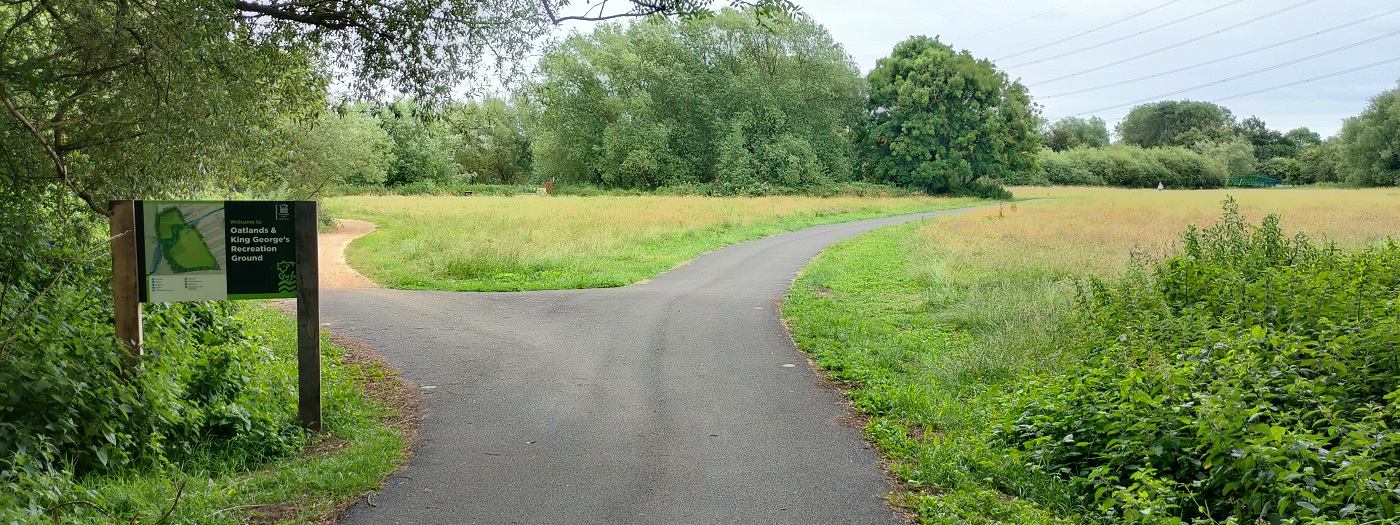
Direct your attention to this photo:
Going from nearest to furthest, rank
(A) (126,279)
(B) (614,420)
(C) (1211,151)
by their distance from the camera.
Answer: (A) (126,279), (B) (614,420), (C) (1211,151)

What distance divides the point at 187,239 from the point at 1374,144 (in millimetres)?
70222

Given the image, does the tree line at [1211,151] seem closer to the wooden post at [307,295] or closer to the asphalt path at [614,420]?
the asphalt path at [614,420]

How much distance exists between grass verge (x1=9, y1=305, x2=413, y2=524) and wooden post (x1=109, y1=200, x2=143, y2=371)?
0.86 metres

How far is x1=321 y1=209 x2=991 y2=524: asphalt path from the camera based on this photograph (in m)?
4.79

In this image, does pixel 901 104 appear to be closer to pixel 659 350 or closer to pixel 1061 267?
pixel 1061 267

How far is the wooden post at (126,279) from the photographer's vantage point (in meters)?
5.34

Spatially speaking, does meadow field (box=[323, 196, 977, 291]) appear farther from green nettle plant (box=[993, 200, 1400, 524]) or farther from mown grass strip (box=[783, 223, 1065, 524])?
green nettle plant (box=[993, 200, 1400, 524])

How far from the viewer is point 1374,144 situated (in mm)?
55062

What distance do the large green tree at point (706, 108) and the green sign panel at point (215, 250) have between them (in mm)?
49221

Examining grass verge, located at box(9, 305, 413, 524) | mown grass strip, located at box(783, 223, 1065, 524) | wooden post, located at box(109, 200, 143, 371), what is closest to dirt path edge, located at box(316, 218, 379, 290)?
grass verge, located at box(9, 305, 413, 524)

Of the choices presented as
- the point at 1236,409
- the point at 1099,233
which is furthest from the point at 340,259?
the point at 1099,233

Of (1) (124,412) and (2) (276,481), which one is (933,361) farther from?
(1) (124,412)

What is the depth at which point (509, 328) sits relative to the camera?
10.6 m

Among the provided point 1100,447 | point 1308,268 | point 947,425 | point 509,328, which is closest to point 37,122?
point 509,328
